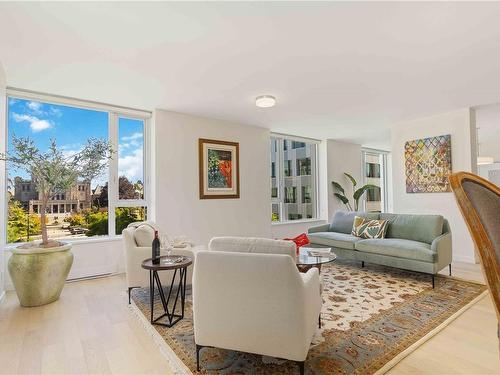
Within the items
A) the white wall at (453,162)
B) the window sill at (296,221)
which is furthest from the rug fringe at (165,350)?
the white wall at (453,162)

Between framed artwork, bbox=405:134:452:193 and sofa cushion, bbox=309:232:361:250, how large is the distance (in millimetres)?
1775

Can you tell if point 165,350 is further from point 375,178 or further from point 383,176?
point 383,176

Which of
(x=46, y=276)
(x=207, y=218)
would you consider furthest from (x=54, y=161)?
(x=207, y=218)

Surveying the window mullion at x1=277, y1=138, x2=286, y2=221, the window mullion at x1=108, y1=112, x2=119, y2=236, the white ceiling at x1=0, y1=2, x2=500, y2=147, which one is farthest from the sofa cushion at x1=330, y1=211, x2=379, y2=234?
the window mullion at x1=108, y1=112, x2=119, y2=236

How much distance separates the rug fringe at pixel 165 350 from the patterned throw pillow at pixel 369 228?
319cm

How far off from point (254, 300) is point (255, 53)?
2.21 m

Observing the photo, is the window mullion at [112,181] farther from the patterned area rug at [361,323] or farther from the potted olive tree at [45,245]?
the patterned area rug at [361,323]

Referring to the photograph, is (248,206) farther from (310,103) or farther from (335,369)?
(335,369)

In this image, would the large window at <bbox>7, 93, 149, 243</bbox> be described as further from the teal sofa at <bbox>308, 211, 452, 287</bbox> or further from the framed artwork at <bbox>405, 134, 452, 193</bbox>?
the framed artwork at <bbox>405, 134, 452, 193</bbox>

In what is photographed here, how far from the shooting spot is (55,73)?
3113 millimetres

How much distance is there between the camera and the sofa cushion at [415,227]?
148 inches

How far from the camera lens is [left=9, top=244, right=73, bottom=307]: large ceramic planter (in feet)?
9.51

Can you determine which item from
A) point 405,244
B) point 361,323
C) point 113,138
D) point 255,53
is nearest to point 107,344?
point 361,323

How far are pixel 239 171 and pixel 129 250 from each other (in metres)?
2.68
